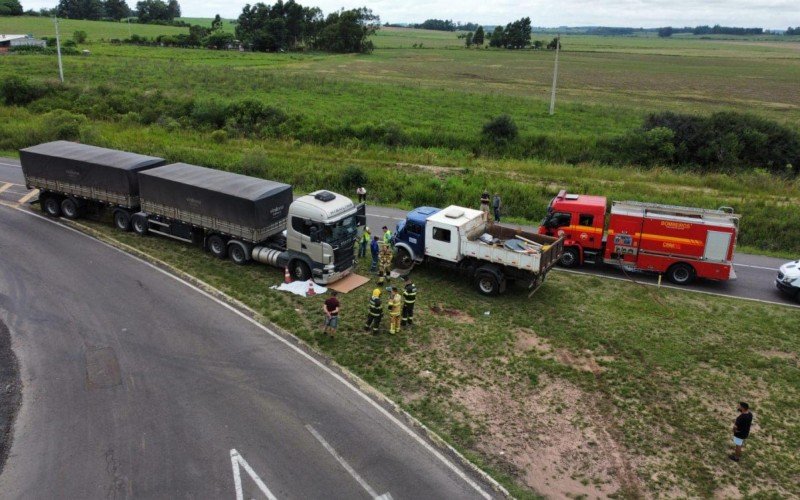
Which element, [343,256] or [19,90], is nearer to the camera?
[343,256]

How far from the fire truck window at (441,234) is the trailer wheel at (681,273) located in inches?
362

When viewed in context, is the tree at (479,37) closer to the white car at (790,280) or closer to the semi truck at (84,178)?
the semi truck at (84,178)

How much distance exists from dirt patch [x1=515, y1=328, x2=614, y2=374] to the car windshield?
23.9 feet

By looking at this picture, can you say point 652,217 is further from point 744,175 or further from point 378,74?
point 378,74

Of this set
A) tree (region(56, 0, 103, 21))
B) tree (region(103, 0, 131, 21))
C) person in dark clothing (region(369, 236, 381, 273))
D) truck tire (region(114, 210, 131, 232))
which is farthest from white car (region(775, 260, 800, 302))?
tree (region(103, 0, 131, 21))

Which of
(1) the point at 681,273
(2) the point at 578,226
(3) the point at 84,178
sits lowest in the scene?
(1) the point at 681,273

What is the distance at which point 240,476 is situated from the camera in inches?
466

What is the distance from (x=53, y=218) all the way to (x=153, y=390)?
17569 millimetres

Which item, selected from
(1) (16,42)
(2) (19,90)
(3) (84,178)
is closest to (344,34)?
(1) (16,42)

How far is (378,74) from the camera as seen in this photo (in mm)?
88812

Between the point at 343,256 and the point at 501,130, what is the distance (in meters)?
28.9

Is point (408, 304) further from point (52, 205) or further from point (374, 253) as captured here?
point (52, 205)

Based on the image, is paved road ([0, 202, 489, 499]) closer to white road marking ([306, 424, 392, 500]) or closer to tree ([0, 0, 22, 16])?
white road marking ([306, 424, 392, 500])

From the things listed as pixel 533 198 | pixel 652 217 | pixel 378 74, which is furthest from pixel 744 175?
pixel 378 74
